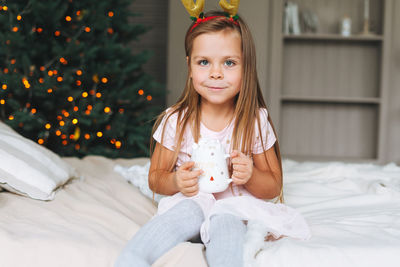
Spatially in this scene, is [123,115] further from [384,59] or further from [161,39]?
[384,59]

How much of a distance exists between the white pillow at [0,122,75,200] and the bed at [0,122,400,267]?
0.09ft

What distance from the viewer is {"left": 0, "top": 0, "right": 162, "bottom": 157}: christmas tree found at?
8.43 feet

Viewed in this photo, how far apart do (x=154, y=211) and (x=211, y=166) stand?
1.23 feet

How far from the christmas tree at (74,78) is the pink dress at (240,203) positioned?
1.42 m

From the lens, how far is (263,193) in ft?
4.22

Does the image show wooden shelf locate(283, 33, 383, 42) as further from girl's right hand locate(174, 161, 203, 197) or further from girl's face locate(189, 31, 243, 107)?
girl's right hand locate(174, 161, 203, 197)

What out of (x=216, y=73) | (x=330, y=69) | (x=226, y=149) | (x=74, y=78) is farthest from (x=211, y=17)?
(x=330, y=69)

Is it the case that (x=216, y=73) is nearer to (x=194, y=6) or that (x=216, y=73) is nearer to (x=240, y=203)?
(x=194, y=6)

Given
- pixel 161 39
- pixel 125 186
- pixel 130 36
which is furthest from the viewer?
pixel 161 39

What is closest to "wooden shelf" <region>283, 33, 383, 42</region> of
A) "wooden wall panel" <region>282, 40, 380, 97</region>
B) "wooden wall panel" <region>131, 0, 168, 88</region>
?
"wooden wall panel" <region>282, 40, 380, 97</region>

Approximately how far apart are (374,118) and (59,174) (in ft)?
10.1

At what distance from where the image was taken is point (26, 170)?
54.6 inches

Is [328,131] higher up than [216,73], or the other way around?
[216,73]

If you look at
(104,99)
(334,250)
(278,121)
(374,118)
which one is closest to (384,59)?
(374,118)
